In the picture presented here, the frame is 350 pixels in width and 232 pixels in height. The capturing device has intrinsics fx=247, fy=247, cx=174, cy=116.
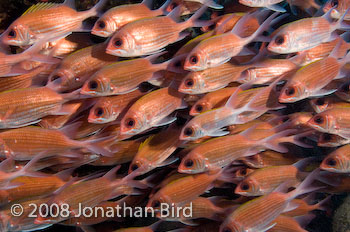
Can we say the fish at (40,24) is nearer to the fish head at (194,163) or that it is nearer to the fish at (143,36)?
the fish at (143,36)

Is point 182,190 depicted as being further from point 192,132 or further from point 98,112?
point 98,112

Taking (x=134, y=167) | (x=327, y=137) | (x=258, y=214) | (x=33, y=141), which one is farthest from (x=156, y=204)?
(x=327, y=137)

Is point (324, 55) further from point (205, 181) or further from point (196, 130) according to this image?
point (205, 181)

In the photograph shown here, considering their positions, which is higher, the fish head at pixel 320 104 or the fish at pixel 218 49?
the fish at pixel 218 49

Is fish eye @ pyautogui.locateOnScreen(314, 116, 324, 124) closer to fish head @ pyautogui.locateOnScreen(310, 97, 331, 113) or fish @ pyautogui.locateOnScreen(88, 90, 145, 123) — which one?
fish head @ pyautogui.locateOnScreen(310, 97, 331, 113)

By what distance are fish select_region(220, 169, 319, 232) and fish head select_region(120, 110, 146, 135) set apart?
145cm

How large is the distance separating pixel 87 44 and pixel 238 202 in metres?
2.88

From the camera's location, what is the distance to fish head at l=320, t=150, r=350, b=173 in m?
2.84

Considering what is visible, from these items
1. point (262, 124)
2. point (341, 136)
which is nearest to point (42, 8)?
point (262, 124)

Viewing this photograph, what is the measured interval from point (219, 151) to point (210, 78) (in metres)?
0.85

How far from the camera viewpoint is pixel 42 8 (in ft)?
8.51

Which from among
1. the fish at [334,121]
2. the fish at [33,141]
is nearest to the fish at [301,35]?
the fish at [334,121]

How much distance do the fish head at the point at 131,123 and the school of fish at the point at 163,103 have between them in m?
0.01

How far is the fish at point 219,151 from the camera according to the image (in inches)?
113
